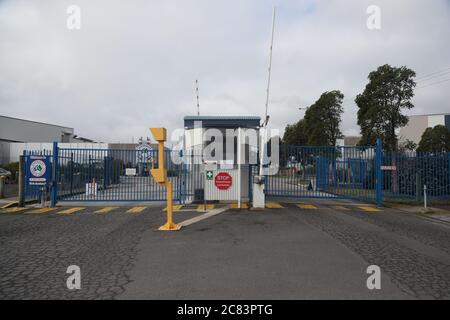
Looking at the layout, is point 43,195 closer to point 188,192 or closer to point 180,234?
point 188,192

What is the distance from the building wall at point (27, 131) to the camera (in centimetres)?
4959

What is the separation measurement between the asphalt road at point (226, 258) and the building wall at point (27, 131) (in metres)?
43.0

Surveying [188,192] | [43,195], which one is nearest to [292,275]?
[188,192]

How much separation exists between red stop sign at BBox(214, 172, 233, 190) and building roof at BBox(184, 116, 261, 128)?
85.1 inches

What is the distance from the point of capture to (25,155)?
12680 mm

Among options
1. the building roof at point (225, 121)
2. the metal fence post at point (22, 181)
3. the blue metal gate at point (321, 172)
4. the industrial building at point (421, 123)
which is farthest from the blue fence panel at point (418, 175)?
the industrial building at point (421, 123)

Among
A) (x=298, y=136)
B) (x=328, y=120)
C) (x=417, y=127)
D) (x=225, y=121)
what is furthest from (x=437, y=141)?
(x=417, y=127)

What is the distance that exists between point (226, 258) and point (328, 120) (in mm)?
23810

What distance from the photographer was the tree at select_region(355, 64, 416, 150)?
17.5 m

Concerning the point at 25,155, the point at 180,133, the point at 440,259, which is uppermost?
the point at 180,133

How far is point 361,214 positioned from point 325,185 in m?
5.44

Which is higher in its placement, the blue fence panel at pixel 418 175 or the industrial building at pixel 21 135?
the industrial building at pixel 21 135

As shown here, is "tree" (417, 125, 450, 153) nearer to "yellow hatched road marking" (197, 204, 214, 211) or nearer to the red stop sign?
the red stop sign

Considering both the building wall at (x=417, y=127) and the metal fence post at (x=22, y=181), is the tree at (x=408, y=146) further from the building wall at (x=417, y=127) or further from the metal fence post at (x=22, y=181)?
the building wall at (x=417, y=127)
